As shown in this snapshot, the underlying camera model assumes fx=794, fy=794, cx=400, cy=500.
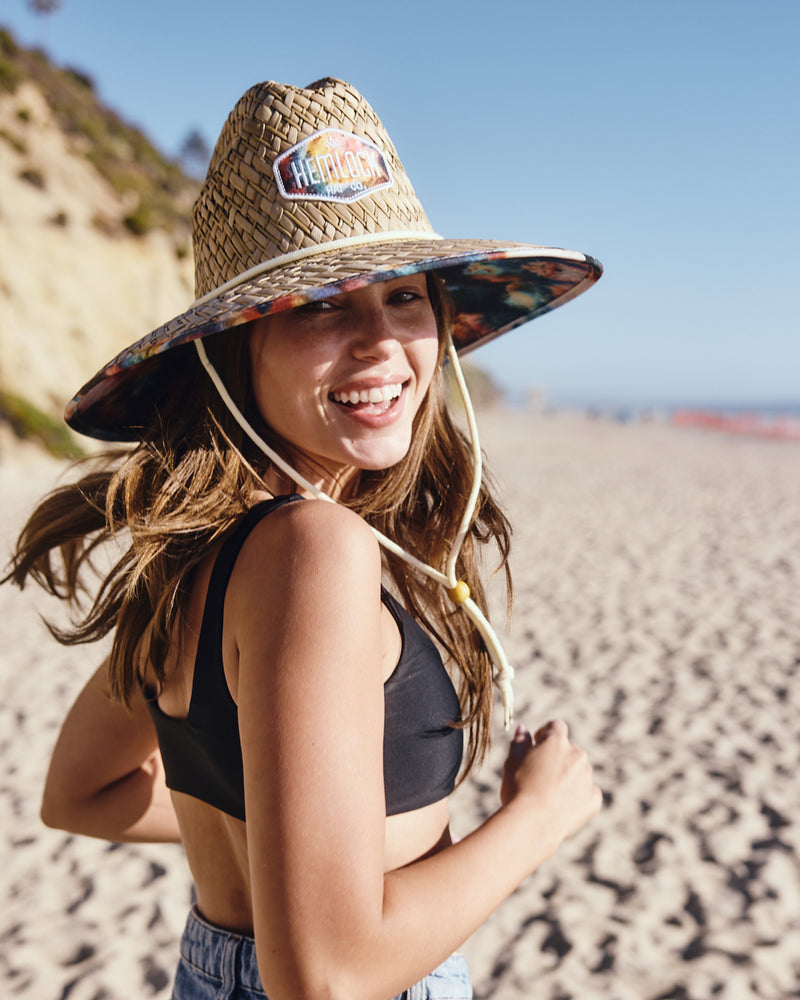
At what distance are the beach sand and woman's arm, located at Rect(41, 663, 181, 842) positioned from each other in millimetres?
1206

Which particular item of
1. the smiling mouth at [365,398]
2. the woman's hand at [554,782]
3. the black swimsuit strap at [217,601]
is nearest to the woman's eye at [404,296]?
the smiling mouth at [365,398]

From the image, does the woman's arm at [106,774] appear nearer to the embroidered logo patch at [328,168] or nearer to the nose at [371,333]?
the nose at [371,333]

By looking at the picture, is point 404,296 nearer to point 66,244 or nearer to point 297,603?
point 297,603

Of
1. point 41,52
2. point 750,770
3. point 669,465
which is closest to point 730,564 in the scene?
point 750,770

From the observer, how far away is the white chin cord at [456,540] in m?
1.25

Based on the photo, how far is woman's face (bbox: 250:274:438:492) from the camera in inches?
48.5

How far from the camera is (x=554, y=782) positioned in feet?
4.20

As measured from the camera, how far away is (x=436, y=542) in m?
1.68

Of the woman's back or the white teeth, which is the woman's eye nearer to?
the white teeth

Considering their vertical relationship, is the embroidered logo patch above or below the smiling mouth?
above

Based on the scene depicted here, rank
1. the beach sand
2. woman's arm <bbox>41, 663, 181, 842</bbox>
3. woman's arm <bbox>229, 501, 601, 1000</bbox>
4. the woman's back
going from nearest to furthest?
woman's arm <bbox>229, 501, 601, 1000</bbox>
the woman's back
woman's arm <bbox>41, 663, 181, 842</bbox>
the beach sand

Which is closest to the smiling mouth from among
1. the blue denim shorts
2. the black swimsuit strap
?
the black swimsuit strap

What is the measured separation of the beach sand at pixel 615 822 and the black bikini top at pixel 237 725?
1169 millimetres

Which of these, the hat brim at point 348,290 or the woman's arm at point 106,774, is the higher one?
the hat brim at point 348,290
